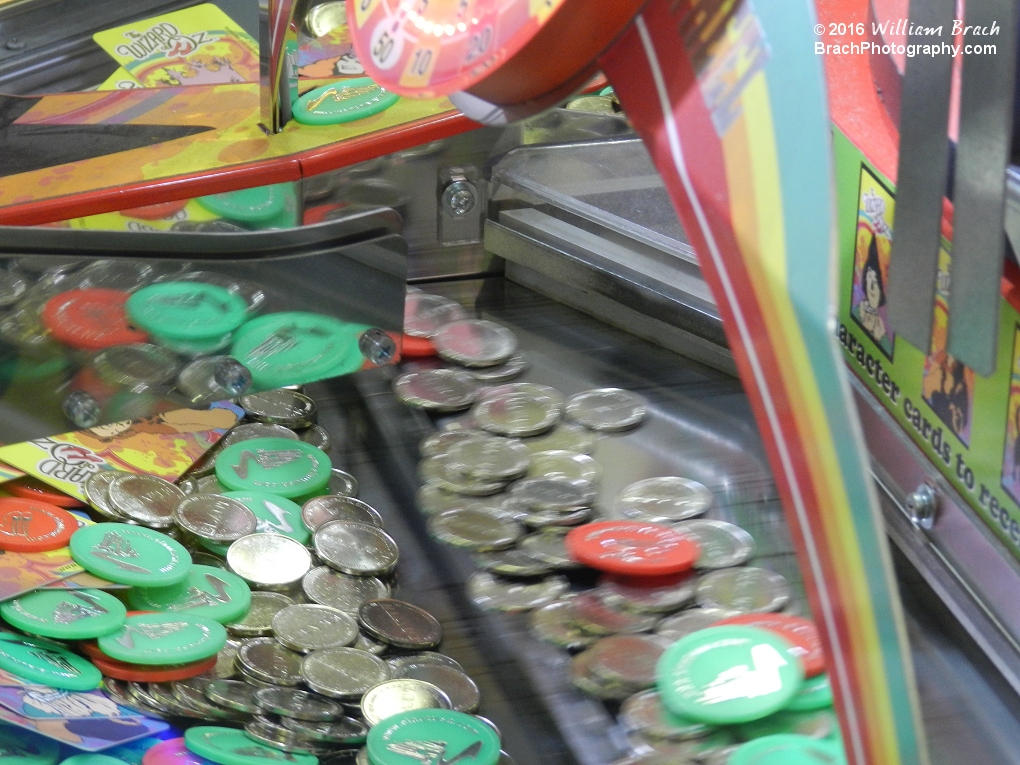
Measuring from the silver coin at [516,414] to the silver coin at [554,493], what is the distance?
0.34 ft

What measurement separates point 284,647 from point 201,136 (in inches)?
27.9

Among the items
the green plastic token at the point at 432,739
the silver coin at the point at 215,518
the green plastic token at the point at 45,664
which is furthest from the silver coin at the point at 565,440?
the green plastic token at the point at 45,664

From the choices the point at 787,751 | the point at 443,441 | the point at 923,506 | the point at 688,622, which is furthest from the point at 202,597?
the point at 923,506

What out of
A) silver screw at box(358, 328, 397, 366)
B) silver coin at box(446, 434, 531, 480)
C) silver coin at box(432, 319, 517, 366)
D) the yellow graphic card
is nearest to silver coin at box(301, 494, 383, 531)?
silver coin at box(446, 434, 531, 480)

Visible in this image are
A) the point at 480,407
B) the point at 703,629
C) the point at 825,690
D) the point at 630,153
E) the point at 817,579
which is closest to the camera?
the point at 817,579

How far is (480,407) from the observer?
1479 millimetres

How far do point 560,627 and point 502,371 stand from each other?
0.51 metres

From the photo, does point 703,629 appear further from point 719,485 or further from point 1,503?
point 1,503

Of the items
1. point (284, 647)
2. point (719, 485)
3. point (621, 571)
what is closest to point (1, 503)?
point (284, 647)

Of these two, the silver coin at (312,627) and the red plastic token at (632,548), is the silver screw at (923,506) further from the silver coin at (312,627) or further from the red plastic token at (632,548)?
the silver coin at (312,627)

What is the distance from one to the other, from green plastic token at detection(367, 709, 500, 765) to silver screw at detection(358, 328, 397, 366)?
57cm

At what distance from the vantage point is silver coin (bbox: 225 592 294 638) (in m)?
1.15

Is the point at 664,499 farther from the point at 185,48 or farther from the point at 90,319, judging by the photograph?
the point at 185,48

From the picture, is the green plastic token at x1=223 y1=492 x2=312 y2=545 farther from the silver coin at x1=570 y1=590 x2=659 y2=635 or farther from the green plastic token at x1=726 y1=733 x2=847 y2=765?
the green plastic token at x1=726 y1=733 x2=847 y2=765
